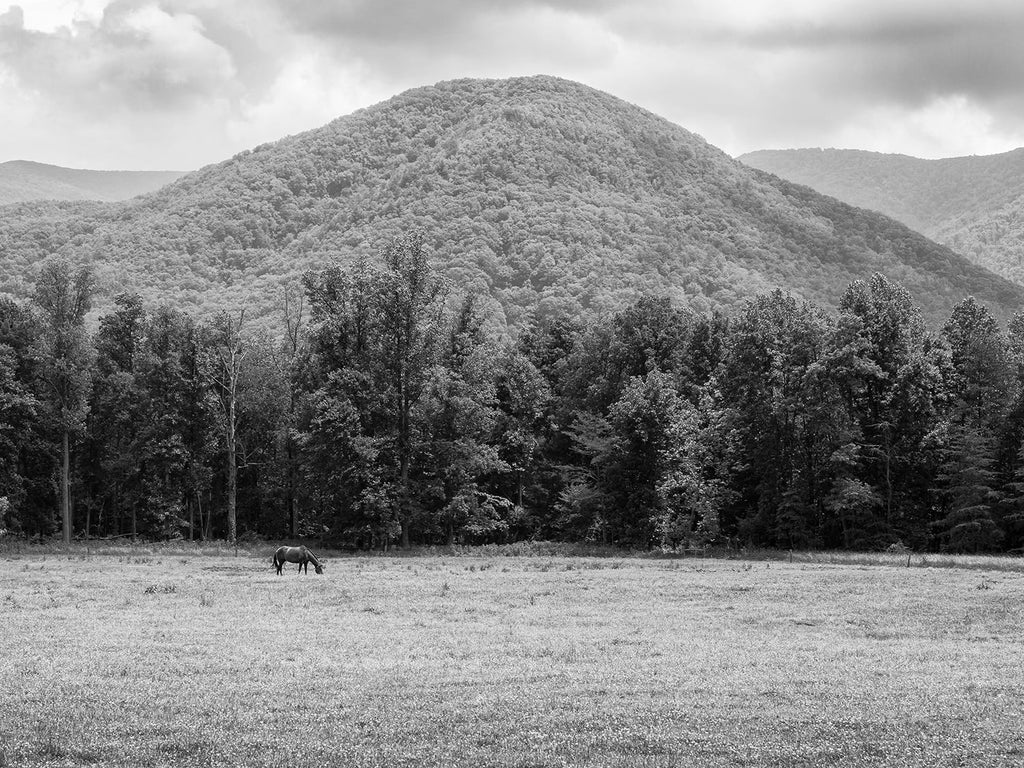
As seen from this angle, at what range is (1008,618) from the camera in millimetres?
32000

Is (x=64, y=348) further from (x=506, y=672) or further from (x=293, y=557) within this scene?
(x=506, y=672)

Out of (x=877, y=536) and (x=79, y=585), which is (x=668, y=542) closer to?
(x=877, y=536)

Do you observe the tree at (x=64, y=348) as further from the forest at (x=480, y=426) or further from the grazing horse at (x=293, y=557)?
the grazing horse at (x=293, y=557)

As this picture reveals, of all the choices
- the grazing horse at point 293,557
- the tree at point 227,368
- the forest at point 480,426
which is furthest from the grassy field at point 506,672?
the tree at point 227,368

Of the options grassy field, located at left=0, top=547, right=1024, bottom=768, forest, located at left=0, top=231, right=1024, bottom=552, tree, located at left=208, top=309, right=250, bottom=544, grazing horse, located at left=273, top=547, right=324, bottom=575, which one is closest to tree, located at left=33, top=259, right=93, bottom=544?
forest, located at left=0, top=231, right=1024, bottom=552

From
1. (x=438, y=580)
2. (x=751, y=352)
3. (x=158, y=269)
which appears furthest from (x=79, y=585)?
(x=158, y=269)

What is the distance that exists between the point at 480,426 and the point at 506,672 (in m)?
49.2

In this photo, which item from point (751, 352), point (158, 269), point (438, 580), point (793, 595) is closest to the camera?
point (793, 595)

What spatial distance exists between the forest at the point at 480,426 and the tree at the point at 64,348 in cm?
16

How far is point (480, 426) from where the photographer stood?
230 feet

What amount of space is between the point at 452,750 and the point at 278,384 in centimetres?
7193

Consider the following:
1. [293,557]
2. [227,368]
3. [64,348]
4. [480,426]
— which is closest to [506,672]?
[293,557]

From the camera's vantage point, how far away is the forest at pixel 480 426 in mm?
66875

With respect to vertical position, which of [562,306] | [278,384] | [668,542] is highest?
[562,306]
